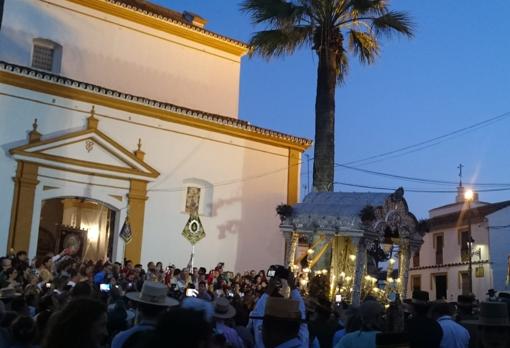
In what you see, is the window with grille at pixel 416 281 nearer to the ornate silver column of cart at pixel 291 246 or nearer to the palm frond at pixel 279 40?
the palm frond at pixel 279 40

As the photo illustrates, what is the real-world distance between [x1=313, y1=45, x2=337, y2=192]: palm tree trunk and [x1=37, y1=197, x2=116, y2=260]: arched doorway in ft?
24.6

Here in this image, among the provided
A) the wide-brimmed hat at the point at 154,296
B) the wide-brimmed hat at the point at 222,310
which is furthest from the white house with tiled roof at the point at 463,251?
the wide-brimmed hat at the point at 154,296

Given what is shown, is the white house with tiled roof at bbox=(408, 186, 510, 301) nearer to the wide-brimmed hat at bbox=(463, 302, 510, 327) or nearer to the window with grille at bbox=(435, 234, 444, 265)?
the window with grille at bbox=(435, 234, 444, 265)

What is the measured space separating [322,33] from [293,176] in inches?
263

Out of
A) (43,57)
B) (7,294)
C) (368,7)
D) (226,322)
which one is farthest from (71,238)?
(226,322)

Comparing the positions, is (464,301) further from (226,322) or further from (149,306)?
(149,306)

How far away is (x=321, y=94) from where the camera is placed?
19234 millimetres

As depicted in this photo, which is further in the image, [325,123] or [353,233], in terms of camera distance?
[325,123]

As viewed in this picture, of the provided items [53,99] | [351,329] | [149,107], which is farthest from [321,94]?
[351,329]

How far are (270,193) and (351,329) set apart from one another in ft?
58.6

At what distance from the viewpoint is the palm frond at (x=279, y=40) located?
20.0m

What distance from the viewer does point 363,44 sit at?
68.4 ft

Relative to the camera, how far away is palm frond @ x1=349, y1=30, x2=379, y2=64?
68.2 feet

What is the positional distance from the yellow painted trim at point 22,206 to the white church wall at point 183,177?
0.60ft
